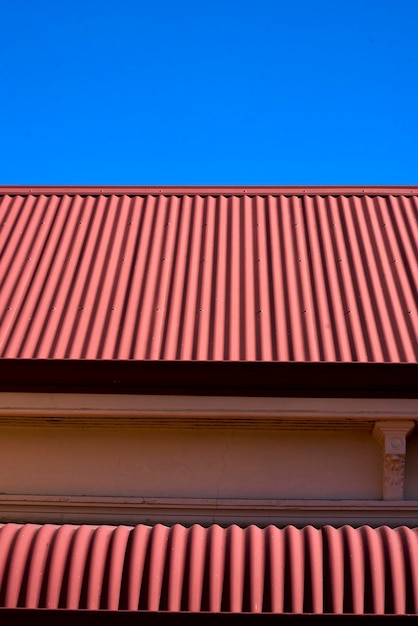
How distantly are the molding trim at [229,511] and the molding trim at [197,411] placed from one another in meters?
0.53

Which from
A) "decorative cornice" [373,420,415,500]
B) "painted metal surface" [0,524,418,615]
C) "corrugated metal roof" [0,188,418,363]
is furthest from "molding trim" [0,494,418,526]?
"corrugated metal roof" [0,188,418,363]

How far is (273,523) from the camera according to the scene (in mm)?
6012

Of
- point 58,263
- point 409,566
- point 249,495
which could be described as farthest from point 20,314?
point 409,566

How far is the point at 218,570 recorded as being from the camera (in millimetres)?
5293

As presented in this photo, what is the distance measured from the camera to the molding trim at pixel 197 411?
6129mm

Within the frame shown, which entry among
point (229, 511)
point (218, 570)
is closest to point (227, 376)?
point (229, 511)

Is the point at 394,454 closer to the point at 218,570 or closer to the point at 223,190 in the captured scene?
the point at 218,570

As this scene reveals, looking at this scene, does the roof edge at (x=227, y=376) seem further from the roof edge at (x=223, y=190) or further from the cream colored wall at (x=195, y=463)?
the roof edge at (x=223, y=190)

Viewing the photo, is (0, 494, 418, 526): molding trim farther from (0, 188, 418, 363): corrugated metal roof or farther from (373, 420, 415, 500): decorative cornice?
(0, 188, 418, 363): corrugated metal roof

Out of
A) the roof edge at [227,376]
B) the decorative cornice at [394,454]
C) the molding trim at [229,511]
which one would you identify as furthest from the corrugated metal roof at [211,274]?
the molding trim at [229,511]

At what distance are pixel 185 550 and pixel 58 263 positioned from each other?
121 inches

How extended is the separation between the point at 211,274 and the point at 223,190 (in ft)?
5.80

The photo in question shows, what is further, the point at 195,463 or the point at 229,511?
the point at 195,463

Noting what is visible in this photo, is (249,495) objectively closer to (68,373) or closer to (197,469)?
(197,469)
